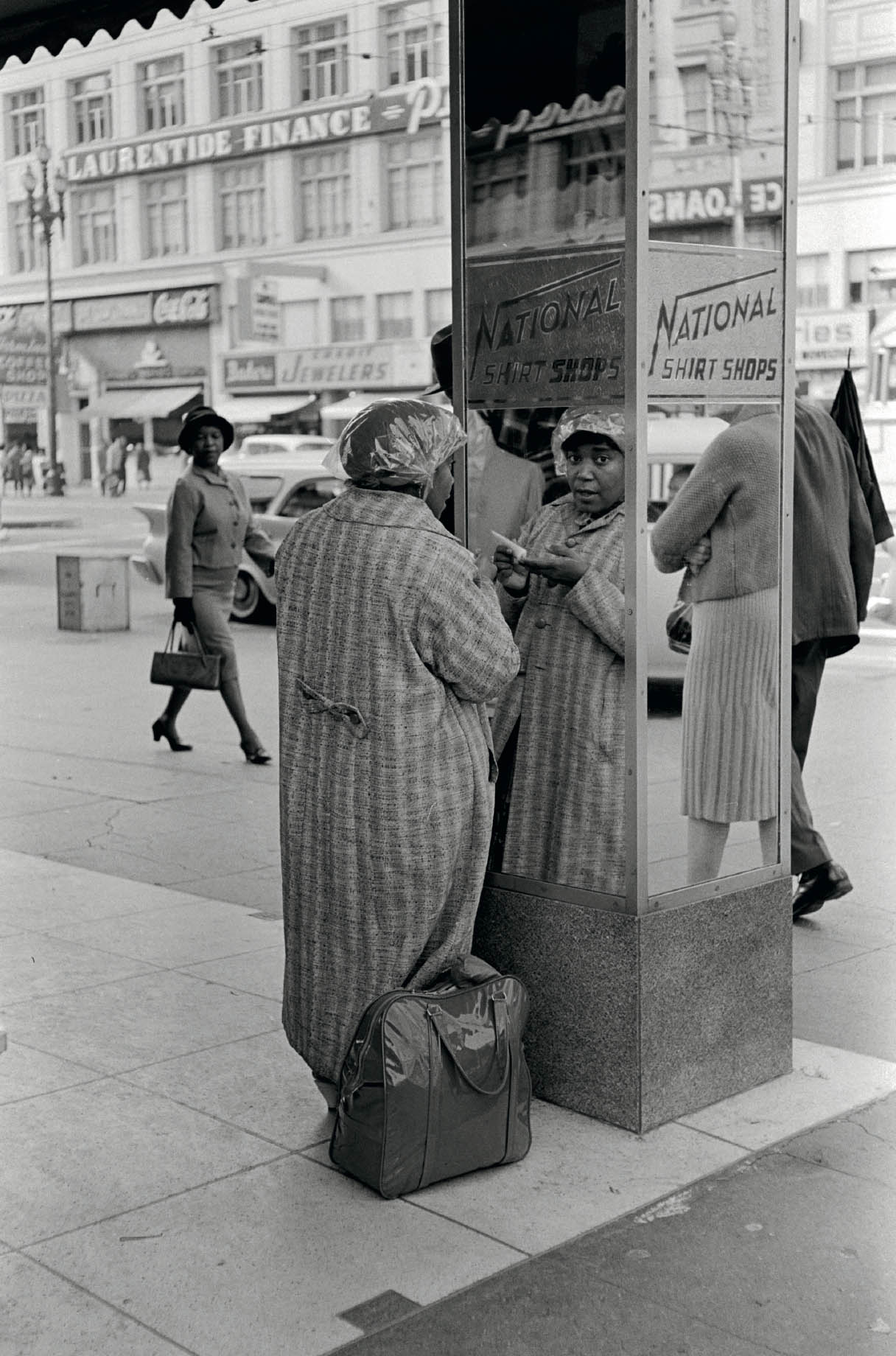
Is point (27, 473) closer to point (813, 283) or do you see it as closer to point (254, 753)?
point (813, 283)

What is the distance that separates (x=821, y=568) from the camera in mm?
5723

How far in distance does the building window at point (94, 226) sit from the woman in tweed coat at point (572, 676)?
47.2m

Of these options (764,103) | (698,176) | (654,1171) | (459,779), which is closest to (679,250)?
(698,176)

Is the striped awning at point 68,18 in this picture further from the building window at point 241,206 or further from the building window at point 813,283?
the building window at point 241,206

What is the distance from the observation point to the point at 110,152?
157ft

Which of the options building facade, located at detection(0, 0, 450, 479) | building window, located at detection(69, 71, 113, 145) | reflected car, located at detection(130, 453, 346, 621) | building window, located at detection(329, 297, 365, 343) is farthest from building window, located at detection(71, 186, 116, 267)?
reflected car, located at detection(130, 453, 346, 621)

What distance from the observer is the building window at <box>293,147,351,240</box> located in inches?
1703

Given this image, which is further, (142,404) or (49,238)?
(142,404)

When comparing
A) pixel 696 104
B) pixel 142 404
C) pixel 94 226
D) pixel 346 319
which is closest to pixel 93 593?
pixel 696 104

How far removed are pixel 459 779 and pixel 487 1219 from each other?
0.96m

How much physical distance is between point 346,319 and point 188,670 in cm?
3518

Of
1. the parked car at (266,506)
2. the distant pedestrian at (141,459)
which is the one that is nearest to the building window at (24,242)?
the distant pedestrian at (141,459)

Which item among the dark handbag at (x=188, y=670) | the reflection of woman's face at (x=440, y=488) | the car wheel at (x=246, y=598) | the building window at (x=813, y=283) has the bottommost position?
the car wheel at (x=246, y=598)

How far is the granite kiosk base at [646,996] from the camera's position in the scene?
3.93m
